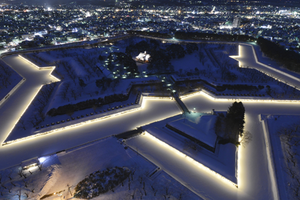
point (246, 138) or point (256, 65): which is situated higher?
point (256, 65)

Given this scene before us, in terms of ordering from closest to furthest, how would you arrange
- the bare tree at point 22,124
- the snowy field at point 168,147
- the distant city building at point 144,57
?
the snowy field at point 168,147 < the bare tree at point 22,124 < the distant city building at point 144,57

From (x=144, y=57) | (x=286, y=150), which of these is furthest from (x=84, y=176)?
(x=144, y=57)

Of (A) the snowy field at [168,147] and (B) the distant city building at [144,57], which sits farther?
(B) the distant city building at [144,57]

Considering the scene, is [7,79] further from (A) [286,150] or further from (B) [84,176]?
(A) [286,150]

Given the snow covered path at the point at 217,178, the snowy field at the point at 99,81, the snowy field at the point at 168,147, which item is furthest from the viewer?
the snowy field at the point at 99,81

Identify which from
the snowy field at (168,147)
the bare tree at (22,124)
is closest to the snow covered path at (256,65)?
the snowy field at (168,147)

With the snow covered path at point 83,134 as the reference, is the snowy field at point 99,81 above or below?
above

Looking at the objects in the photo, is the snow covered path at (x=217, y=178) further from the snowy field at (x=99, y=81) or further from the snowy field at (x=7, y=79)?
the snowy field at (x=7, y=79)

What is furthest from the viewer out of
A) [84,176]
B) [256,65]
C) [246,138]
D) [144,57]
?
[144,57]

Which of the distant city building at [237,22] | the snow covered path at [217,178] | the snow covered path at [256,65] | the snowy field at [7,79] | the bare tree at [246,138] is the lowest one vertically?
the snow covered path at [217,178]

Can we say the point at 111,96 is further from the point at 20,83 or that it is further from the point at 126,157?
the point at 20,83

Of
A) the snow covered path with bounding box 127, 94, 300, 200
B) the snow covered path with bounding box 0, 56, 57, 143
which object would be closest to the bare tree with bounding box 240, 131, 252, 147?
the snow covered path with bounding box 127, 94, 300, 200
